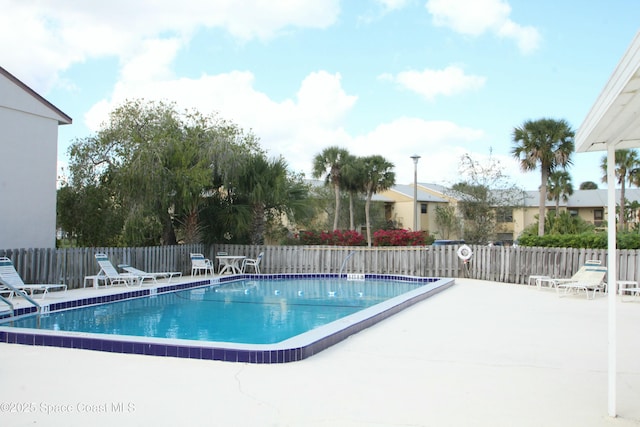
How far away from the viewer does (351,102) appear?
2266 cm

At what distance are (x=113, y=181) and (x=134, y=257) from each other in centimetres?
322

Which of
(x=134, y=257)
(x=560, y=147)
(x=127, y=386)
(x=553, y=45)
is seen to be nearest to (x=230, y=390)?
(x=127, y=386)

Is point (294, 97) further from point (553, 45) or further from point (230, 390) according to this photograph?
point (230, 390)

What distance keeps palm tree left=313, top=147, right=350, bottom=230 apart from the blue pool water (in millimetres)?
20407

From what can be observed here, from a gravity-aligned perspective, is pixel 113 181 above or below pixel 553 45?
below

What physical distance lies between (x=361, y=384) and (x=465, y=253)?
12.4 metres

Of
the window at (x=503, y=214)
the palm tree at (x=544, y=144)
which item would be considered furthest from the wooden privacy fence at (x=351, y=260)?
the window at (x=503, y=214)

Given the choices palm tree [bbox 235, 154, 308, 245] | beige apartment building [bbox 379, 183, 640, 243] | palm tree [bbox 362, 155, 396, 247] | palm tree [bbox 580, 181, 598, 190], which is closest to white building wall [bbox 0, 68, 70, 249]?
palm tree [bbox 235, 154, 308, 245]

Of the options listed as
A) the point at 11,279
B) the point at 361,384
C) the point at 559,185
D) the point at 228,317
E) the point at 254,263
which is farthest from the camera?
the point at 559,185

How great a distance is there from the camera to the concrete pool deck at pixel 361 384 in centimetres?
416

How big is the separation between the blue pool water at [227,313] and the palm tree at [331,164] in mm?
20407

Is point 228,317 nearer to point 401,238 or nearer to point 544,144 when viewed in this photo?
point 401,238

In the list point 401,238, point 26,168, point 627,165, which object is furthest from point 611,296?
point 627,165

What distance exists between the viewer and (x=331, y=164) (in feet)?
118
